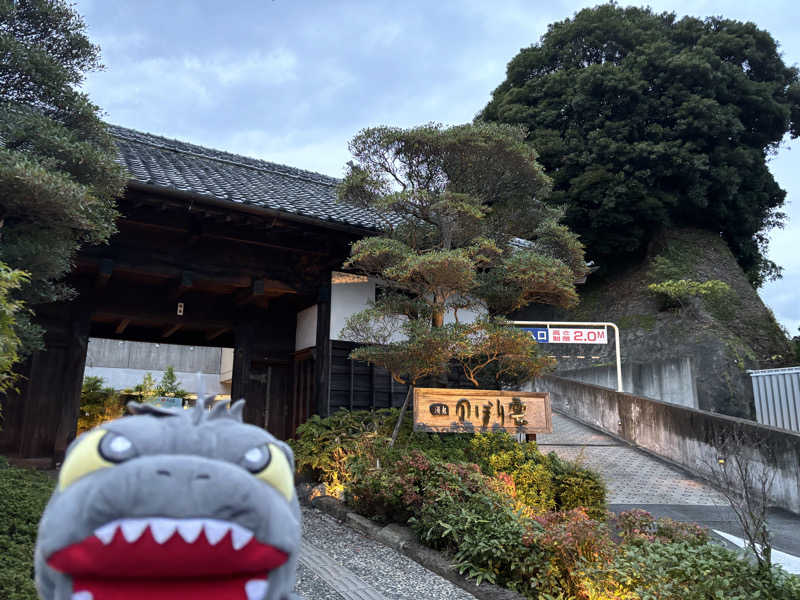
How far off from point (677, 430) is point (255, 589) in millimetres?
11908

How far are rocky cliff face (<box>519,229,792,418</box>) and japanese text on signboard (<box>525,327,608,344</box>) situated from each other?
737 cm

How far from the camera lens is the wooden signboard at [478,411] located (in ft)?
27.8

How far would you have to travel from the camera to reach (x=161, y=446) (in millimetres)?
1862

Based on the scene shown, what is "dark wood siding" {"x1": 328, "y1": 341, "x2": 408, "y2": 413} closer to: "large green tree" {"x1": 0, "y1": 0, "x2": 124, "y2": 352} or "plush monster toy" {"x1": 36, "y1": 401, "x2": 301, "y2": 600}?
"large green tree" {"x1": 0, "y1": 0, "x2": 124, "y2": 352}

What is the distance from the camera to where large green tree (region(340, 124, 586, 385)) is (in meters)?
8.32

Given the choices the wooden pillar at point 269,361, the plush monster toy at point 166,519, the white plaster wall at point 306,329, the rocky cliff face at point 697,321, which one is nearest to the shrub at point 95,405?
the wooden pillar at point 269,361

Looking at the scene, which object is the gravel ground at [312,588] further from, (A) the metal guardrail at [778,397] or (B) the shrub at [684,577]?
(A) the metal guardrail at [778,397]

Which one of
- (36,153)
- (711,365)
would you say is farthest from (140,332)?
(711,365)

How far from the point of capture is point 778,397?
1332 centimetres

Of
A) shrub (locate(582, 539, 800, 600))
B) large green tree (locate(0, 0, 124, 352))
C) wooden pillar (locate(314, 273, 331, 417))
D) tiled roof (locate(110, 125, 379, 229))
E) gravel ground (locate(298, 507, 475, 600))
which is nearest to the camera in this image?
shrub (locate(582, 539, 800, 600))

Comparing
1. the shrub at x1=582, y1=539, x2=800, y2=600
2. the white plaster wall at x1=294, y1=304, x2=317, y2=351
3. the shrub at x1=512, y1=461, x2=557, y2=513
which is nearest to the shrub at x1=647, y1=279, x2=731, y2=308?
the white plaster wall at x1=294, y1=304, x2=317, y2=351

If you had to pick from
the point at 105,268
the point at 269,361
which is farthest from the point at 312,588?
the point at 269,361

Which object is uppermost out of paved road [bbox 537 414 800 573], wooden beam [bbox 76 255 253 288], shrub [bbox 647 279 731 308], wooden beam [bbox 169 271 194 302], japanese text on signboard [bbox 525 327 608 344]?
shrub [bbox 647 279 731 308]

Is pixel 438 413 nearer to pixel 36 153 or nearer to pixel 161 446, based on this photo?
pixel 36 153
